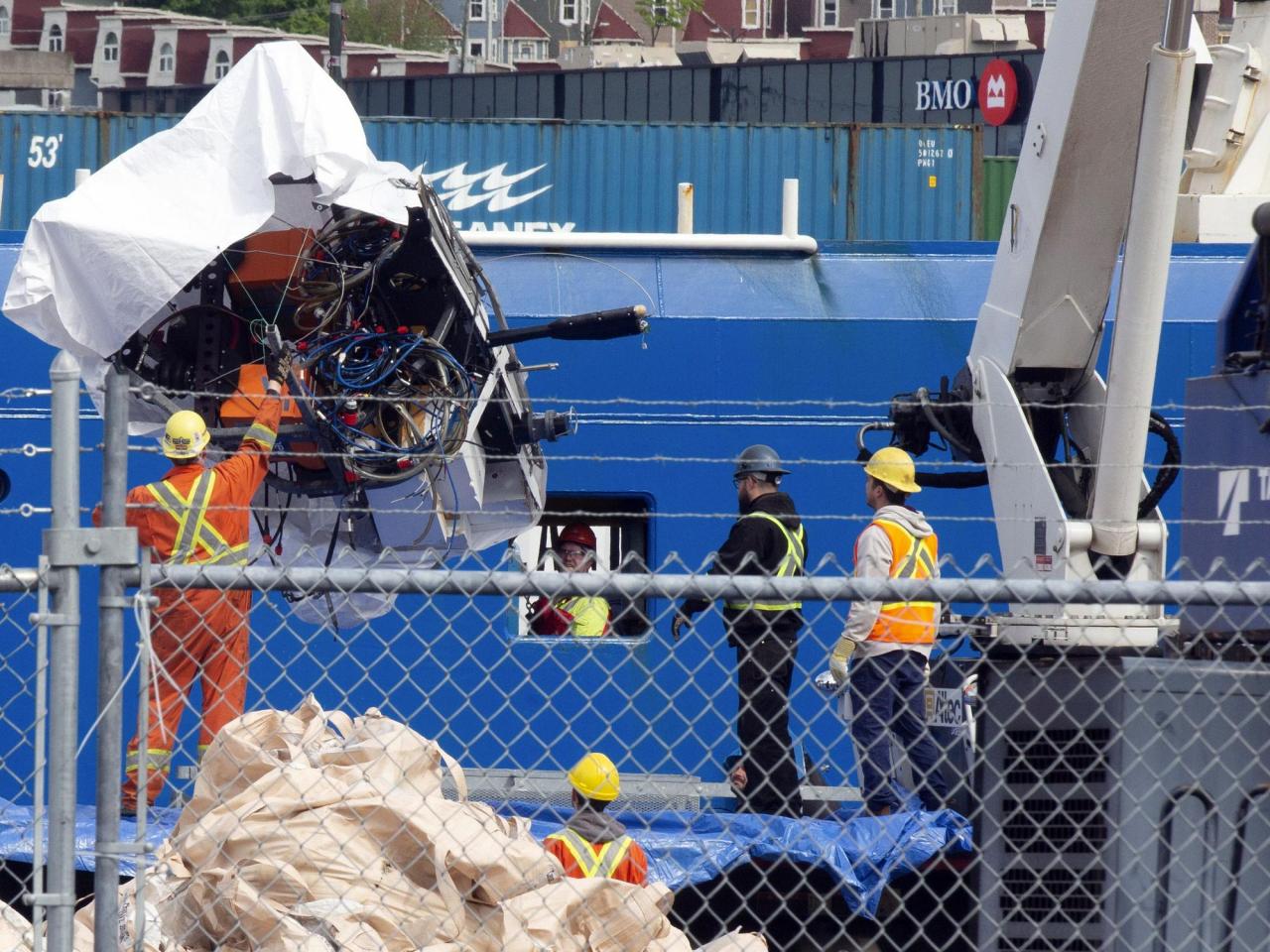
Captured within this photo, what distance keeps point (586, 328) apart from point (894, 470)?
5.05 ft

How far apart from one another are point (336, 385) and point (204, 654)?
1.40 meters

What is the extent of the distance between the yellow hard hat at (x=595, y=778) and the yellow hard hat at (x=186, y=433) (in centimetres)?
207

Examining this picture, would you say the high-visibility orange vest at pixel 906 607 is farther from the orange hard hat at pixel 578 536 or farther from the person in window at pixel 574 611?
the orange hard hat at pixel 578 536

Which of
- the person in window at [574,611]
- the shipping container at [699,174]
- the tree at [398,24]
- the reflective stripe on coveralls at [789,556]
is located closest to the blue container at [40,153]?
the shipping container at [699,174]

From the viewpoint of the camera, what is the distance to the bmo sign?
76.7ft

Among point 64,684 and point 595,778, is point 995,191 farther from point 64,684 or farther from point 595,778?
point 64,684

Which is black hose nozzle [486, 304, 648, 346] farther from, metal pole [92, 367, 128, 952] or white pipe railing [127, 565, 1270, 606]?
metal pole [92, 367, 128, 952]

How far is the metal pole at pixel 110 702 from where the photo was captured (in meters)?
3.56

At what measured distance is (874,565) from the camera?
757 centimetres

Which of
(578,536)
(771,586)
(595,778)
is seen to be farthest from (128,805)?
(771,586)

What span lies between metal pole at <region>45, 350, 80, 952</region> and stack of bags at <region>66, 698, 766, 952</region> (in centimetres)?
154

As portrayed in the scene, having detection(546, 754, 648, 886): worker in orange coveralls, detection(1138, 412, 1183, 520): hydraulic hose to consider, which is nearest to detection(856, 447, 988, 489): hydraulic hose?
detection(1138, 412, 1183, 520): hydraulic hose

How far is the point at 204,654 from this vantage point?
24.9 feet

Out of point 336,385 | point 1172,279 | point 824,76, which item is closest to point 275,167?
point 336,385
